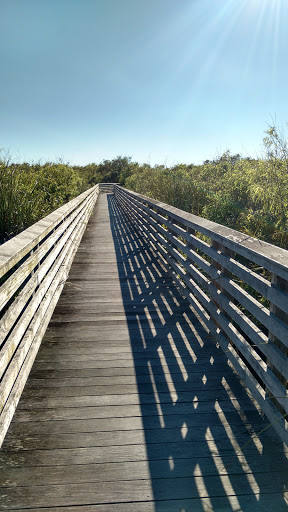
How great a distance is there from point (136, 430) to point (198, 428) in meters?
0.43

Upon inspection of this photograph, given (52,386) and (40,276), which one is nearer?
(52,386)

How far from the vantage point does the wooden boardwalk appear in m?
2.10

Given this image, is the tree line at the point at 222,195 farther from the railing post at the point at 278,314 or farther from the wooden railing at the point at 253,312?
the railing post at the point at 278,314

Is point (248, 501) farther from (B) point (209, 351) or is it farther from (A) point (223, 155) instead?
(A) point (223, 155)

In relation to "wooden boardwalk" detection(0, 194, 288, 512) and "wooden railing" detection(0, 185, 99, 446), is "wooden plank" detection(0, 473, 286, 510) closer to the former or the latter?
"wooden boardwalk" detection(0, 194, 288, 512)

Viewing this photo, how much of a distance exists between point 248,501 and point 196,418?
0.73 metres

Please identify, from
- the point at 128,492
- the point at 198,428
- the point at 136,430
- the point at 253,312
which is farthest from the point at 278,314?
the point at 128,492

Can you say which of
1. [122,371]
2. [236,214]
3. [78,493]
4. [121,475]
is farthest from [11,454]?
[236,214]

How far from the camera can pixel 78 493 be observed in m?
2.10

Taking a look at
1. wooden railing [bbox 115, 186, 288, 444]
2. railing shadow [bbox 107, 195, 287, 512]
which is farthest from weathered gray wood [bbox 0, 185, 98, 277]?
wooden railing [bbox 115, 186, 288, 444]

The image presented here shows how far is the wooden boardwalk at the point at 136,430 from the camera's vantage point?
6.88ft

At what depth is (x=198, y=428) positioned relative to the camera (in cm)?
265

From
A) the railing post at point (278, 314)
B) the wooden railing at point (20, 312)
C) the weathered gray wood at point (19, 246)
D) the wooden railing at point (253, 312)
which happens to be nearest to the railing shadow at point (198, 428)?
the wooden railing at point (253, 312)

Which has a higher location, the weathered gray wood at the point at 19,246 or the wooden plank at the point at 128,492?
the weathered gray wood at the point at 19,246
